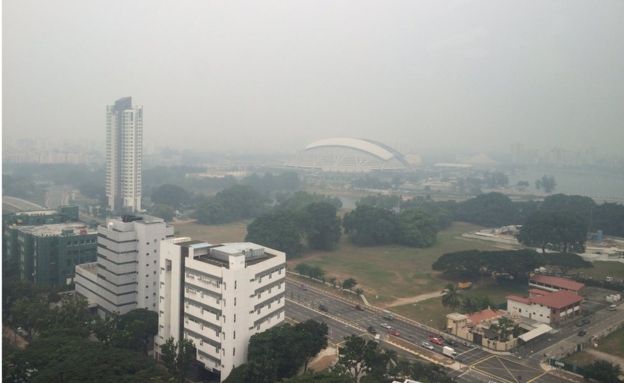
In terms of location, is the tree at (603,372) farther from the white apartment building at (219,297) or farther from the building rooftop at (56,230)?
the building rooftop at (56,230)

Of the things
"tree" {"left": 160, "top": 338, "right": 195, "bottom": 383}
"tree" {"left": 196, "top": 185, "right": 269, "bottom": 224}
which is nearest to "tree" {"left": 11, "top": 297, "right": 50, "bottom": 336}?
"tree" {"left": 160, "top": 338, "right": 195, "bottom": 383}

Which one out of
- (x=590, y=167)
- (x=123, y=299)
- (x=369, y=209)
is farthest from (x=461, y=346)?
(x=590, y=167)

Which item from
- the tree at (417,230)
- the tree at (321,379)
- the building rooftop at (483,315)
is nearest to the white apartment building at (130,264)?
the tree at (321,379)

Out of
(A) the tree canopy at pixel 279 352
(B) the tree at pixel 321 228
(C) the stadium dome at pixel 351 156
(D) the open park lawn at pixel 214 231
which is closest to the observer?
(A) the tree canopy at pixel 279 352

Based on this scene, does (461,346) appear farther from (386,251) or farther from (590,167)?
(590,167)

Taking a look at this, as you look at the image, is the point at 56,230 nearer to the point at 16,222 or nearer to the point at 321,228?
the point at 16,222
